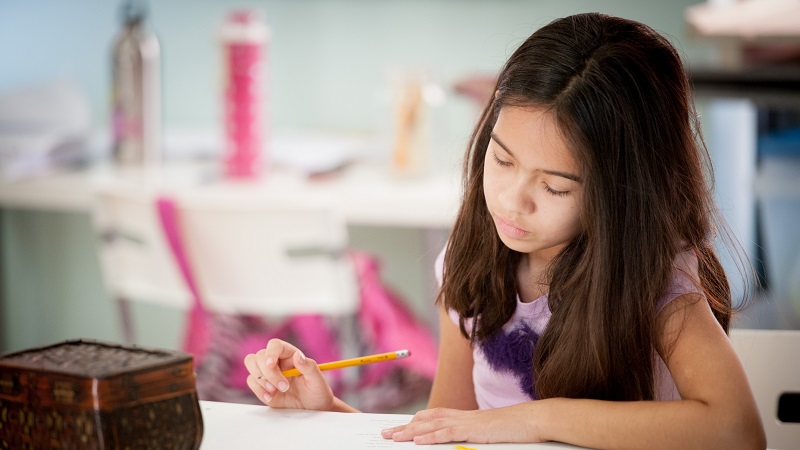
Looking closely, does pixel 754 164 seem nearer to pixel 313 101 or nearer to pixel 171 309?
pixel 313 101

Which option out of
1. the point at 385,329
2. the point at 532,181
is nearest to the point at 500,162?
the point at 532,181

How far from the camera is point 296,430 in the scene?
910 millimetres

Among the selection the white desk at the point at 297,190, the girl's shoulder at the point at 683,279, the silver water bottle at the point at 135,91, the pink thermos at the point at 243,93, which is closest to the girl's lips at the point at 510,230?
the girl's shoulder at the point at 683,279

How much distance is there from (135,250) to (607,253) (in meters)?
1.29

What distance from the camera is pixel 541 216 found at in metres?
0.95

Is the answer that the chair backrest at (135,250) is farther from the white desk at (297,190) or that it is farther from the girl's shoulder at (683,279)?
the girl's shoulder at (683,279)

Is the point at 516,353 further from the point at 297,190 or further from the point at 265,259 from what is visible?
the point at 297,190

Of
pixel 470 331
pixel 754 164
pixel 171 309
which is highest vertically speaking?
pixel 470 331

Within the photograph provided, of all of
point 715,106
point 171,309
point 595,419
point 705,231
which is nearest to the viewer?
point 595,419

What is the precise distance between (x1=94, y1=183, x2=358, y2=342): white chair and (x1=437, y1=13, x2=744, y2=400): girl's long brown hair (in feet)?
2.77

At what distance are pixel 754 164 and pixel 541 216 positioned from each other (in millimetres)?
1727

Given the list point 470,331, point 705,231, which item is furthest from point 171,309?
point 705,231

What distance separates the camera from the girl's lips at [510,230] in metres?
0.97

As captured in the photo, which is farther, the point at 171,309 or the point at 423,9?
the point at 171,309
